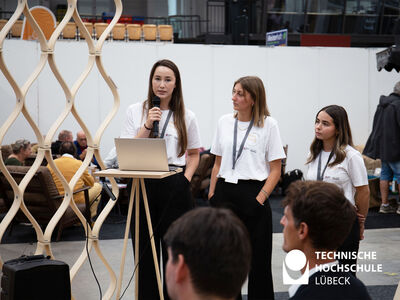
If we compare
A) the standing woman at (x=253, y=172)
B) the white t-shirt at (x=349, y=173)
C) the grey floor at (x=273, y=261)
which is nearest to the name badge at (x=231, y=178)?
the standing woman at (x=253, y=172)

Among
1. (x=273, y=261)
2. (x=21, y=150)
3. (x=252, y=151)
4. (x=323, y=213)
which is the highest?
(x=323, y=213)

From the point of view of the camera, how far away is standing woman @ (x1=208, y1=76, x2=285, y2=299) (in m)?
3.19

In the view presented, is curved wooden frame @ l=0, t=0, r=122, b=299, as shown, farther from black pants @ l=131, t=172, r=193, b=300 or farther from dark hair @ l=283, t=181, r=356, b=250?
dark hair @ l=283, t=181, r=356, b=250

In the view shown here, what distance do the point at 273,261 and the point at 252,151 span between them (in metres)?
1.88

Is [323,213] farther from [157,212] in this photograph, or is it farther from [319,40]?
[319,40]

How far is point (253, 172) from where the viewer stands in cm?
319

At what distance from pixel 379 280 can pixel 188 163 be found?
6.29 ft

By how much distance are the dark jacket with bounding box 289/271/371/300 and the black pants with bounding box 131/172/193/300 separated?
1.51 m

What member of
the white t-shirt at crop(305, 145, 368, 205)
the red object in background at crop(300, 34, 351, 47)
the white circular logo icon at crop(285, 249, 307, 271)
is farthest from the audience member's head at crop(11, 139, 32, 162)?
the red object in background at crop(300, 34, 351, 47)

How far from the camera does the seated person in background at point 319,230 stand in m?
1.64

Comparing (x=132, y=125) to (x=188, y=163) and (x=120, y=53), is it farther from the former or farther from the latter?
(x=120, y=53)

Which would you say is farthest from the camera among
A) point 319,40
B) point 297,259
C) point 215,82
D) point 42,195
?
point 319,40

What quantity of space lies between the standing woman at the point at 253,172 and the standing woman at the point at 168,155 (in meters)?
0.24

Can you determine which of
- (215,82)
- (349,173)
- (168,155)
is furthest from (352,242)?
(215,82)
